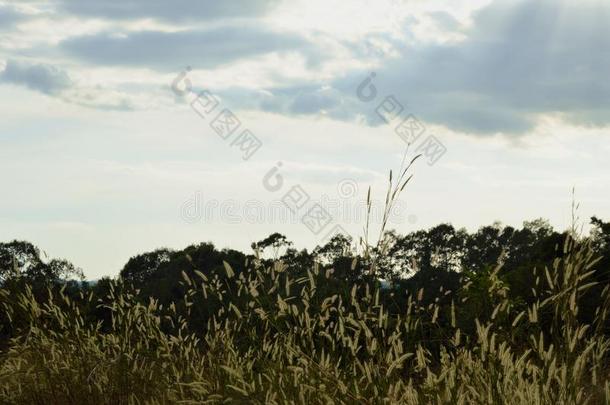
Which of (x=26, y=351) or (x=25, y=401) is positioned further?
(x=26, y=351)

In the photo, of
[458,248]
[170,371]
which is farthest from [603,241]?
[458,248]

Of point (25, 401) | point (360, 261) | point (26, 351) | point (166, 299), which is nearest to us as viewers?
point (360, 261)

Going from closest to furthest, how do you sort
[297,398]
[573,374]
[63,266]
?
[573,374] → [297,398] → [63,266]

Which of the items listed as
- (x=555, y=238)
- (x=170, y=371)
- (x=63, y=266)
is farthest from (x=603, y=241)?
(x=63, y=266)

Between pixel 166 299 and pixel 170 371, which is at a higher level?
pixel 166 299

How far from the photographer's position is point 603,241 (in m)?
15.2

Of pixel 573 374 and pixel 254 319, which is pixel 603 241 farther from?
pixel 573 374

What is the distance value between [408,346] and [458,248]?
2818cm

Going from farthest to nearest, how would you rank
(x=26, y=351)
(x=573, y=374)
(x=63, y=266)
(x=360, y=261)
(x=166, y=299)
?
1. (x=63, y=266)
2. (x=166, y=299)
3. (x=26, y=351)
4. (x=360, y=261)
5. (x=573, y=374)

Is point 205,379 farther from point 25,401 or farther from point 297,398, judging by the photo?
point 25,401

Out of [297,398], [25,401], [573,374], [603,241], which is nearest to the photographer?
[573,374]

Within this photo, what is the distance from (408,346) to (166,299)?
1682cm

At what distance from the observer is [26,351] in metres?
6.43

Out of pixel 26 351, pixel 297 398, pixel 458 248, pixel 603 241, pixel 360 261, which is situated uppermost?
pixel 458 248
